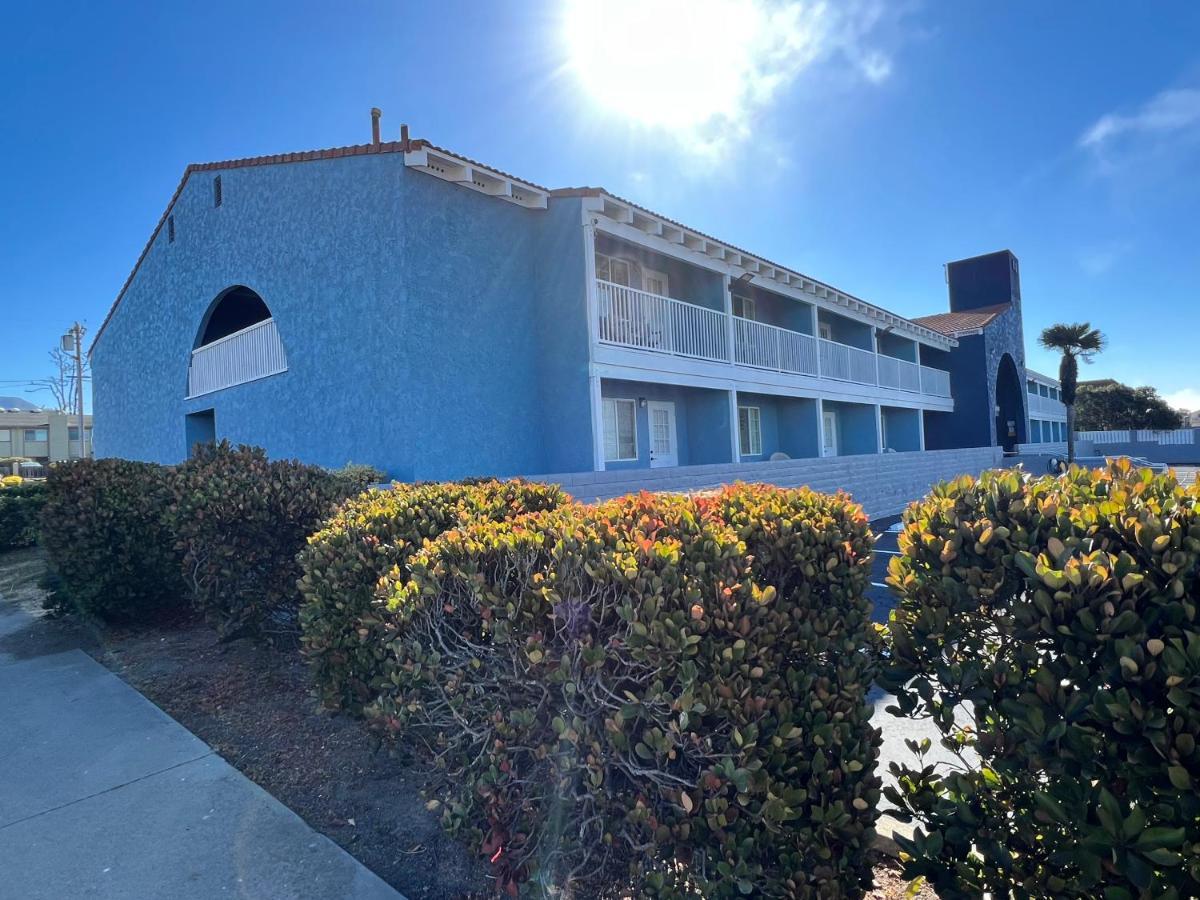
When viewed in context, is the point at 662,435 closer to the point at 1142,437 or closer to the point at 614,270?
the point at 614,270

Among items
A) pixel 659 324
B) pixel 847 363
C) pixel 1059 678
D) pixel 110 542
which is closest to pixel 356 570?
pixel 1059 678

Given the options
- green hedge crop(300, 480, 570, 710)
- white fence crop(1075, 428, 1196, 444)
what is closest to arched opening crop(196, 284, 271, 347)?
green hedge crop(300, 480, 570, 710)

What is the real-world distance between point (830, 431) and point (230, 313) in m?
18.3

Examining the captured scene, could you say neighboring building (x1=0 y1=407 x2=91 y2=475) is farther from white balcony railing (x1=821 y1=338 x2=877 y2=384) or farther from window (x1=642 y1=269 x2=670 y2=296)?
white balcony railing (x1=821 y1=338 x2=877 y2=384)

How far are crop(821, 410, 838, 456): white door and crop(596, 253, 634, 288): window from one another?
33.1 feet

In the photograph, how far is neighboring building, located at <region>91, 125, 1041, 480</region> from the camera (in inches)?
429

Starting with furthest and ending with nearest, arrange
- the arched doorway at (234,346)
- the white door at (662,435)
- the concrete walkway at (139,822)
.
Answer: the white door at (662,435) < the arched doorway at (234,346) < the concrete walkway at (139,822)

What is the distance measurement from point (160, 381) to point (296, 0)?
11697 mm

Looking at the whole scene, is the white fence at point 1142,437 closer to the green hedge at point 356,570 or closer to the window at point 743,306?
the window at point 743,306

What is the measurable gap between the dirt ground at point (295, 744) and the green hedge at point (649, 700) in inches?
26.0

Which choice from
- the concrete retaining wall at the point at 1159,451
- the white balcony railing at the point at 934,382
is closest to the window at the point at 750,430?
the white balcony railing at the point at 934,382

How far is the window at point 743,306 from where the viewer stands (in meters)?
18.7

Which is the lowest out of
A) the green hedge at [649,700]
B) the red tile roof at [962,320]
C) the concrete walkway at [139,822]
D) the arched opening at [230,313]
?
the concrete walkway at [139,822]

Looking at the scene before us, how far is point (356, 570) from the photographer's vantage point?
3635 millimetres
